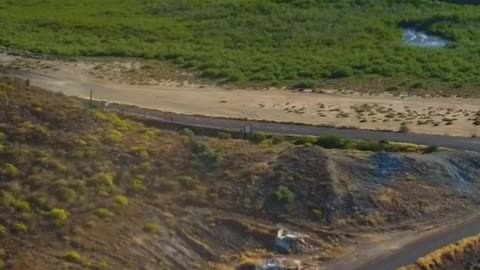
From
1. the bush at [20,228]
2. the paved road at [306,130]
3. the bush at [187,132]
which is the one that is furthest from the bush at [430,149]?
the bush at [20,228]

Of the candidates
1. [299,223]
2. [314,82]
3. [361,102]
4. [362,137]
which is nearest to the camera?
[299,223]

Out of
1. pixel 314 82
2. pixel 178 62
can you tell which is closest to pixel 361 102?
pixel 314 82

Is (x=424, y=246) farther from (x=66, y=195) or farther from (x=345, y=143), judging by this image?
(x=66, y=195)

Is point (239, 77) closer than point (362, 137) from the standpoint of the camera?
No

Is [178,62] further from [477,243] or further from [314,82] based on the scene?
[477,243]

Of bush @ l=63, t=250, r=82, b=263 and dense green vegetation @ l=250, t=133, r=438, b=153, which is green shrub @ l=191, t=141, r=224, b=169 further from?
bush @ l=63, t=250, r=82, b=263

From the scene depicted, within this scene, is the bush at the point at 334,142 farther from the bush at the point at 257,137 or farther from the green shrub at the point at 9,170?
the green shrub at the point at 9,170
